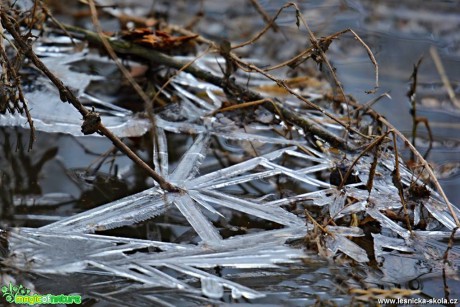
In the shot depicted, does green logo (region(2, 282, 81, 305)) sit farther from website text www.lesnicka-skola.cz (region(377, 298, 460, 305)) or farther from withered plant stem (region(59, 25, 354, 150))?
withered plant stem (region(59, 25, 354, 150))

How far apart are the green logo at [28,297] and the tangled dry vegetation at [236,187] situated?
0.04m

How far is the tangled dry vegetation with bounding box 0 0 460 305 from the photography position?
1328 millimetres

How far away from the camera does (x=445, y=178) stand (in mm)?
1772

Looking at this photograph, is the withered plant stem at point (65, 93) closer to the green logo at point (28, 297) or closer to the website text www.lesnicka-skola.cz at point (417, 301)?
the green logo at point (28, 297)

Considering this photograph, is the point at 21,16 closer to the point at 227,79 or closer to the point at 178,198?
the point at 227,79

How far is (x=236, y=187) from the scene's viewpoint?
1.69 metres

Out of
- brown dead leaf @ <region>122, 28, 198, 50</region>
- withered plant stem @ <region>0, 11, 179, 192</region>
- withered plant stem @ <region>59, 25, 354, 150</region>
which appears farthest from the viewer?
brown dead leaf @ <region>122, 28, 198, 50</region>

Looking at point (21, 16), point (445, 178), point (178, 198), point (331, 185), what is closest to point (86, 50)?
point (21, 16)

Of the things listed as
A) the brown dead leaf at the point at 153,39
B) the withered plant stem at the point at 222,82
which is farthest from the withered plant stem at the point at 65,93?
the brown dead leaf at the point at 153,39

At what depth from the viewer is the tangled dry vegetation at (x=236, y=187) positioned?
133 cm

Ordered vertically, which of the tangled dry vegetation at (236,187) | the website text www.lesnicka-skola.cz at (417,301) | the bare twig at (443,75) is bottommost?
the website text www.lesnicka-skola.cz at (417,301)

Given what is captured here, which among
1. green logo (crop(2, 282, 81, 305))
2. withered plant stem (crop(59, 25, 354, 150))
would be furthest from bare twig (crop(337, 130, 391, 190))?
green logo (crop(2, 282, 81, 305))

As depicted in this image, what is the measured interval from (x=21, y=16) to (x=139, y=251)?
99 cm

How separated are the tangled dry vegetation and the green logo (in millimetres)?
41
